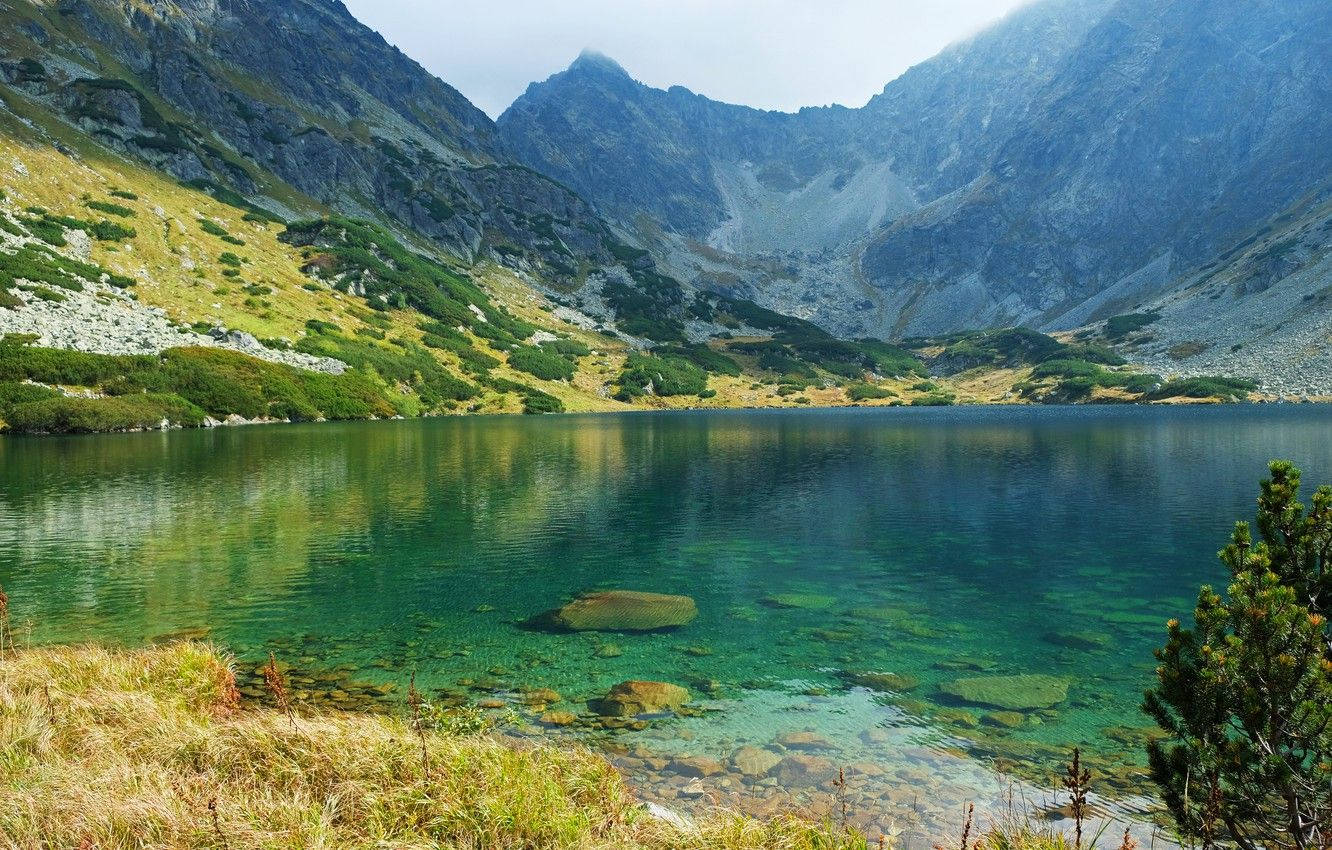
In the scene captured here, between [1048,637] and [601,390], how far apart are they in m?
170

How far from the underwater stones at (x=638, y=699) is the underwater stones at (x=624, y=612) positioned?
14.4ft

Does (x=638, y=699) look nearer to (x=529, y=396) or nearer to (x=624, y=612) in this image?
(x=624, y=612)

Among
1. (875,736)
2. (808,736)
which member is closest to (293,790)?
(808,736)

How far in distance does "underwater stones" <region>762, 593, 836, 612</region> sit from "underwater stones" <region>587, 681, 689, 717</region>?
24.4 ft

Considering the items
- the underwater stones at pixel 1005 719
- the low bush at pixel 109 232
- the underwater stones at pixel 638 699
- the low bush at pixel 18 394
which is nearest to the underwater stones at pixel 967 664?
the underwater stones at pixel 1005 719

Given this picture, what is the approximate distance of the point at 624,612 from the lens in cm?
2138

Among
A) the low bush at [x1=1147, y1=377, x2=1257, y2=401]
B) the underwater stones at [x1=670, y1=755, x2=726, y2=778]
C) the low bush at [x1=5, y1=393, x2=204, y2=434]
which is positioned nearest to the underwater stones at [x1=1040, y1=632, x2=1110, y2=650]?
the underwater stones at [x1=670, y1=755, x2=726, y2=778]

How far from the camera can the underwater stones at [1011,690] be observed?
14.7m

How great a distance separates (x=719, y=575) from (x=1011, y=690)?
12.1 meters

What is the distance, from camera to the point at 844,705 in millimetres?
14719

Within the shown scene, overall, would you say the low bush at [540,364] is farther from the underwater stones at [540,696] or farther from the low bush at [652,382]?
the underwater stones at [540,696]

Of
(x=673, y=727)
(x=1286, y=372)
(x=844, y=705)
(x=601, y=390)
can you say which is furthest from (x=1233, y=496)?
(x=1286, y=372)

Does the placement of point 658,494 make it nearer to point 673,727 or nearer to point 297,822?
point 673,727

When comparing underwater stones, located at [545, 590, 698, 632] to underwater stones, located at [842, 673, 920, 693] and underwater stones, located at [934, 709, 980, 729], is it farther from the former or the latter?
underwater stones, located at [934, 709, 980, 729]
